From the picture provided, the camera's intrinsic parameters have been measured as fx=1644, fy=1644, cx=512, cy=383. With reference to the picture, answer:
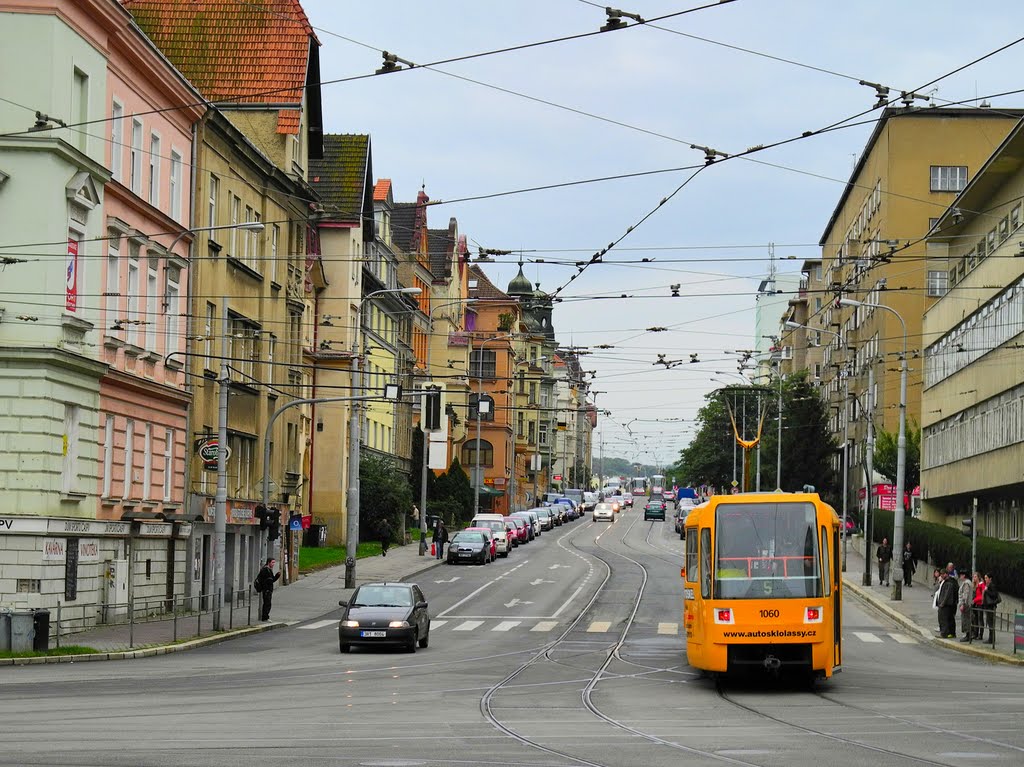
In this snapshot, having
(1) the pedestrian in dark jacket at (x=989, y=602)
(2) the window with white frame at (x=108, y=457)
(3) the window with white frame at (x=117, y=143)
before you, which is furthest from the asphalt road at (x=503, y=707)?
(3) the window with white frame at (x=117, y=143)

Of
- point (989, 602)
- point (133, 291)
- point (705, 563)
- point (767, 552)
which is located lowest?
point (989, 602)

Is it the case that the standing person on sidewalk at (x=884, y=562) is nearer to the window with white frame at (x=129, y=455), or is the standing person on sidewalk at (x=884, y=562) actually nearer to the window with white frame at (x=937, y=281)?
the window with white frame at (x=937, y=281)

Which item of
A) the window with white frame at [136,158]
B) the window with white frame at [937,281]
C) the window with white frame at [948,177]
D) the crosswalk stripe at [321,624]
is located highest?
the window with white frame at [948,177]

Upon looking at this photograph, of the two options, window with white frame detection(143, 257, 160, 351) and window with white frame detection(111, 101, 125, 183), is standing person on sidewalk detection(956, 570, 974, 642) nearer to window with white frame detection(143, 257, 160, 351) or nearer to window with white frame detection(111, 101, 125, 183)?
window with white frame detection(143, 257, 160, 351)

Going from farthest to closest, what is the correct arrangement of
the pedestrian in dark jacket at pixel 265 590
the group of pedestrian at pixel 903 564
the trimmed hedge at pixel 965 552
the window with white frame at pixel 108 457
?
the group of pedestrian at pixel 903 564 → the trimmed hedge at pixel 965 552 → the pedestrian in dark jacket at pixel 265 590 → the window with white frame at pixel 108 457

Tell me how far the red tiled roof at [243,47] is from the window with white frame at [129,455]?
17.1 meters

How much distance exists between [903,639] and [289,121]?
90.2 ft

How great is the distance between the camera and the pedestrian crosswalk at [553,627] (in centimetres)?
4069

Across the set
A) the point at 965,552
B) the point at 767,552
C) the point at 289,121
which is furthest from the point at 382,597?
the point at 289,121

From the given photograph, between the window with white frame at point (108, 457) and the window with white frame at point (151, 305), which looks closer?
the window with white frame at point (108, 457)

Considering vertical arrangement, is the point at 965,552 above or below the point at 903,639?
above

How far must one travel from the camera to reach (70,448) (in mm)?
35875

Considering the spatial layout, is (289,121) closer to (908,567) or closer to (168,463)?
(168,463)

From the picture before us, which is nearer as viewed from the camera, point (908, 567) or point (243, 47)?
point (243, 47)
